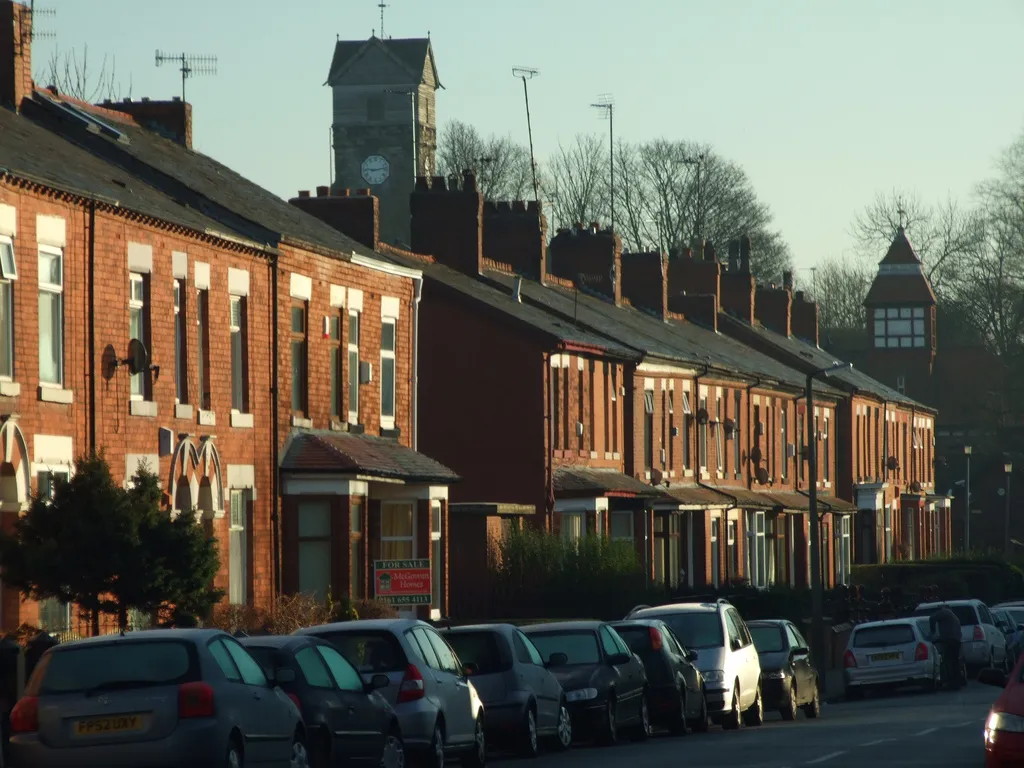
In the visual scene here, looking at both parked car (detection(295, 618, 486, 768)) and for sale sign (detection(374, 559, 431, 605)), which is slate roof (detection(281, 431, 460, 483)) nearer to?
for sale sign (detection(374, 559, 431, 605))

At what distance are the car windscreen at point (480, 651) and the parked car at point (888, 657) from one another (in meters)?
17.4

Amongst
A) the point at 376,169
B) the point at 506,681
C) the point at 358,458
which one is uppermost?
the point at 376,169

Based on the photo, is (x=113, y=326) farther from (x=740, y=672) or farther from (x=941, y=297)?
(x=941, y=297)

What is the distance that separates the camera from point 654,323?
211 feet

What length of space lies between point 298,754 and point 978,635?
102 feet

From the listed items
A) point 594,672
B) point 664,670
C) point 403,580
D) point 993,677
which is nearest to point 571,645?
point 594,672

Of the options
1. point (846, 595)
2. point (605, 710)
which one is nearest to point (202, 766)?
point (605, 710)

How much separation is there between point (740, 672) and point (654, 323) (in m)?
34.1

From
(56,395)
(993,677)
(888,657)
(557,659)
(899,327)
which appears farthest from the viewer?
(899,327)

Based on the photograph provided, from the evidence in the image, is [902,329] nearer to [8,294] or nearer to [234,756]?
[8,294]

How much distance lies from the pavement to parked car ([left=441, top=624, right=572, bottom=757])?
0.33 meters

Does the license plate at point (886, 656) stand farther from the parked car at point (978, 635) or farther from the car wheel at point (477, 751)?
the car wheel at point (477, 751)

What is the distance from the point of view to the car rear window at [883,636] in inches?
1581

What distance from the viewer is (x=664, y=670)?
1097 inches
